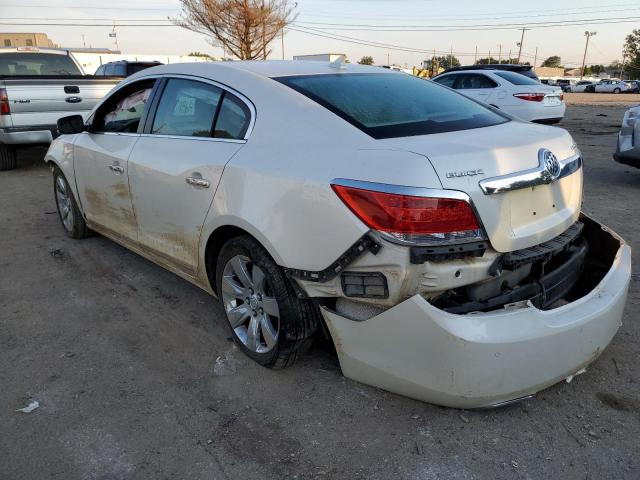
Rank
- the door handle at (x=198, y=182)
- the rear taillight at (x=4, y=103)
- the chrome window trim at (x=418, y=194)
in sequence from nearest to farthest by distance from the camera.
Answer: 1. the chrome window trim at (x=418, y=194)
2. the door handle at (x=198, y=182)
3. the rear taillight at (x=4, y=103)

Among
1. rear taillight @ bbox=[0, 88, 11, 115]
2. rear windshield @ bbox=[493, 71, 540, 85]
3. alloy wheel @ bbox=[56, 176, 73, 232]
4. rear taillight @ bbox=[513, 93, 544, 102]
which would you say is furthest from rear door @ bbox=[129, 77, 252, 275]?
rear windshield @ bbox=[493, 71, 540, 85]

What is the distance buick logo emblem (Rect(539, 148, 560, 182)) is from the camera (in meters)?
2.47

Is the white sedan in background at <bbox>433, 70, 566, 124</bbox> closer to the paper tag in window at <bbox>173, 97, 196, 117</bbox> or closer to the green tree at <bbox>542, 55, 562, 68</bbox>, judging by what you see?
the paper tag in window at <bbox>173, 97, 196, 117</bbox>

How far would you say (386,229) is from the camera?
2189mm

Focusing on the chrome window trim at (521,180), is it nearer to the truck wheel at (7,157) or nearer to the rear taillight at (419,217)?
the rear taillight at (419,217)

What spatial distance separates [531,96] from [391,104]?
30.3ft

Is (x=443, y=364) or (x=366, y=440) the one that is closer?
(x=443, y=364)

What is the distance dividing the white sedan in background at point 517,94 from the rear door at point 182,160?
337 inches

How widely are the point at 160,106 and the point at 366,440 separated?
253cm

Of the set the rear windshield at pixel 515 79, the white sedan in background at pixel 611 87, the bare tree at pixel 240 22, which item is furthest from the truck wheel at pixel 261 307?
the white sedan in background at pixel 611 87

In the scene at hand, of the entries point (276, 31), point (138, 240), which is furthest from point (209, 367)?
point (276, 31)

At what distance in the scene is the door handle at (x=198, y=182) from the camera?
2971 millimetres

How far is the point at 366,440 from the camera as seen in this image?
2.42 m

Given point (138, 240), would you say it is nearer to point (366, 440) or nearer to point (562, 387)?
point (366, 440)
